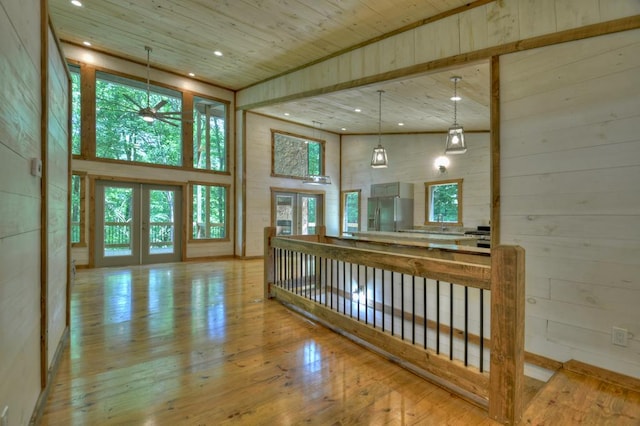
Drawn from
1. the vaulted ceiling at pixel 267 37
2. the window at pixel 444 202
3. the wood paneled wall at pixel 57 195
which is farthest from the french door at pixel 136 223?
the window at pixel 444 202

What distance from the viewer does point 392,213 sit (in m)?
8.17

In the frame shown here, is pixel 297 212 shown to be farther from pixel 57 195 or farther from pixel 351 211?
pixel 57 195

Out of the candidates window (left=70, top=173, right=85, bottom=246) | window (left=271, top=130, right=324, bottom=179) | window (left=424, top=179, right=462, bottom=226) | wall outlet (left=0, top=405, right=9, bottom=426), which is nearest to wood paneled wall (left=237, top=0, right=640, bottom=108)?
window (left=271, top=130, right=324, bottom=179)

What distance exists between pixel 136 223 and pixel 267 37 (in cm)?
468

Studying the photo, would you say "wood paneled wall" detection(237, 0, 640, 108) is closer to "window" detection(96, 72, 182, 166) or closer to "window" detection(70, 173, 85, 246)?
"window" detection(96, 72, 182, 166)

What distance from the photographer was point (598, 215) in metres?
2.36

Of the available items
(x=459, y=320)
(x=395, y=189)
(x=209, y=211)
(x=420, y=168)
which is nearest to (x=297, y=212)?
(x=209, y=211)

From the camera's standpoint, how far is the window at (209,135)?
7520 mm

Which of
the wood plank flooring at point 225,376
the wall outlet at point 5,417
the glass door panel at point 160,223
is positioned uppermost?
the glass door panel at point 160,223

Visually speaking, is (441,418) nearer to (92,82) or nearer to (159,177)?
(159,177)

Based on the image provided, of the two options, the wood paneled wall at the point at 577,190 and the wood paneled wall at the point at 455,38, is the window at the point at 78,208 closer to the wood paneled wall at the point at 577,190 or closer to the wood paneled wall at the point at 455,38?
the wood paneled wall at the point at 455,38

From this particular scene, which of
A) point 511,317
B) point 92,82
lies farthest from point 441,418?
point 92,82

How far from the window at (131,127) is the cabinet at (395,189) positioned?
512 centimetres

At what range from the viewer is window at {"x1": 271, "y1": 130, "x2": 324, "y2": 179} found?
28.4 ft
